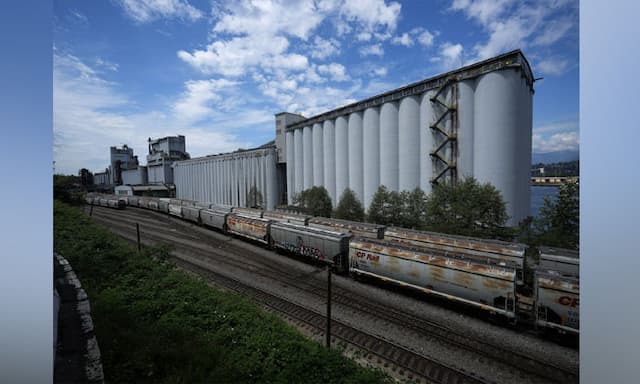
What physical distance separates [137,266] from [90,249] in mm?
3779

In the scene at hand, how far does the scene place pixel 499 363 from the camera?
866 centimetres

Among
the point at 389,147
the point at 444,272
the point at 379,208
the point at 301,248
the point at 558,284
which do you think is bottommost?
the point at 301,248

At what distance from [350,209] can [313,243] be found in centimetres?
1667

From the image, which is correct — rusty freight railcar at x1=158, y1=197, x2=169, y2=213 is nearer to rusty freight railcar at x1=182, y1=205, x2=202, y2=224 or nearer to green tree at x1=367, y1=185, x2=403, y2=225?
rusty freight railcar at x1=182, y1=205, x2=202, y2=224

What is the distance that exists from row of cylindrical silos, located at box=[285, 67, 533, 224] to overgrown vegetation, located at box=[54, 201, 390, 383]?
81.2ft

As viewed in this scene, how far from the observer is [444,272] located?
11758 mm

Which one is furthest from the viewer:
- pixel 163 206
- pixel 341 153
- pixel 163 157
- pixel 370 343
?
pixel 163 157

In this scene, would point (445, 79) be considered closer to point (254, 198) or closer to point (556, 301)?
point (556, 301)

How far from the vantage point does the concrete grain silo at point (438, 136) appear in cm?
2431

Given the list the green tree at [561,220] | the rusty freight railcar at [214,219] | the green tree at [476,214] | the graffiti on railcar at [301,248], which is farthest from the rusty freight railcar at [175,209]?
the green tree at [561,220]

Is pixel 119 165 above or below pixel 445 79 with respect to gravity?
below

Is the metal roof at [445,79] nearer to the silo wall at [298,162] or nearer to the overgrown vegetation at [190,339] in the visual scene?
the silo wall at [298,162]

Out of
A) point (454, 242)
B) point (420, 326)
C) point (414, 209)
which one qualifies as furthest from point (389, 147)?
point (420, 326)

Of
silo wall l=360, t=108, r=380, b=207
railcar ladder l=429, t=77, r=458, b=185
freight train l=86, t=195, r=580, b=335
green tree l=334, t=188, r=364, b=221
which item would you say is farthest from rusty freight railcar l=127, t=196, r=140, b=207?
railcar ladder l=429, t=77, r=458, b=185
